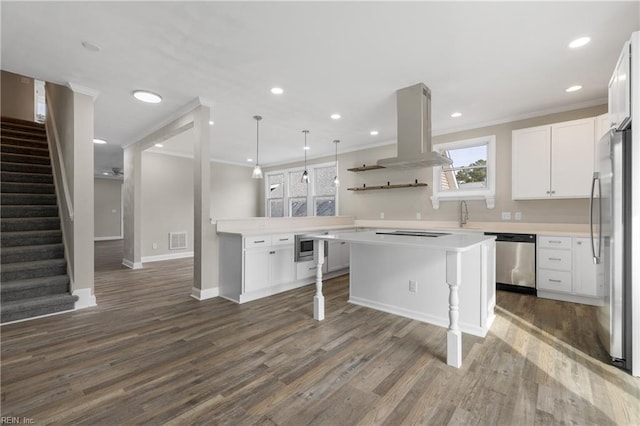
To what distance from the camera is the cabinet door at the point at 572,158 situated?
373 cm

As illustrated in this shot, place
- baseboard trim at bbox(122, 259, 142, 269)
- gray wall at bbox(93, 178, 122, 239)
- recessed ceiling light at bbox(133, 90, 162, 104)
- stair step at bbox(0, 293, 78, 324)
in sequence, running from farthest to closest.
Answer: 1. gray wall at bbox(93, 178, 122, 239)
2. baseboard trim at bbox(122, 259, 142, 269)
3. recessed ceiling light at bbox(133, 90, 162, 104)
4. stair step at bbox(0, 293, 78, 324)

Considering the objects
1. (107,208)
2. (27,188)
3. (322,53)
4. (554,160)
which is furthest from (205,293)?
(107,208)

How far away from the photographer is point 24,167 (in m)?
4.72

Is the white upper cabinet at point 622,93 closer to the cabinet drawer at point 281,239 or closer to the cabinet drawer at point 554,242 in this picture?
the cabinet drawer at point 554,242

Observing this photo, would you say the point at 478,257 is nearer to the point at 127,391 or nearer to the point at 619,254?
the point at 619,254

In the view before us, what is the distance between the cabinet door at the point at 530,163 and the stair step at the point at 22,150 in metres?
8.00

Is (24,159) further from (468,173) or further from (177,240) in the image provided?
(468,173)

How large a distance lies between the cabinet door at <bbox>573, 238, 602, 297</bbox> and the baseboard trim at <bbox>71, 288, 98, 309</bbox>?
6218mm

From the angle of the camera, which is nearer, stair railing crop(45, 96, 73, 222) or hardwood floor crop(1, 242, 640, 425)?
hardwood floor crop(1, 242, 640, 425)

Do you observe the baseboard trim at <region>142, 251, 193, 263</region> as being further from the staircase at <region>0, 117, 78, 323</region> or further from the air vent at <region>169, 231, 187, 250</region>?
the staircase at <region>0, 117, 78, 323</region>

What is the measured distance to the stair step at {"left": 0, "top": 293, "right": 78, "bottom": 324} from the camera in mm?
3002

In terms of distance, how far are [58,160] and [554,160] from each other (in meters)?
7.23

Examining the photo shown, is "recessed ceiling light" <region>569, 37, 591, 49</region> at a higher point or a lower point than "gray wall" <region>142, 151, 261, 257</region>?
higher

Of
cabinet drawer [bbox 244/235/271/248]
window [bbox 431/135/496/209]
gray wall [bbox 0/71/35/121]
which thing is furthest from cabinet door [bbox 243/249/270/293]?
gray wall [bbox 0/71/35/121]
